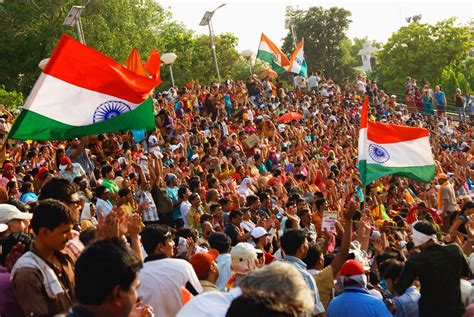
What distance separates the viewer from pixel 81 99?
8680 millimetres

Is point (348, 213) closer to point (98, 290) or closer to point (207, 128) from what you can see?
point (98, 290)

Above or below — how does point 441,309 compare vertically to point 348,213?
below

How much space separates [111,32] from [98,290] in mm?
38125

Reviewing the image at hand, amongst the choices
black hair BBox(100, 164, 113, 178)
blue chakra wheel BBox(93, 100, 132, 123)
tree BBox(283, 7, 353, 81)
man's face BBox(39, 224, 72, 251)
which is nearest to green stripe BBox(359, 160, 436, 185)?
black hair BBox(100, 164, 113, 178)

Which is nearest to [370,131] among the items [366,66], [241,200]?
[241,200]

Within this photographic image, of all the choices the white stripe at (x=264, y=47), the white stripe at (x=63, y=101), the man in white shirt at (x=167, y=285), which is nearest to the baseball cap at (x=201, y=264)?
the man in white shirt at (x=167, y=285)

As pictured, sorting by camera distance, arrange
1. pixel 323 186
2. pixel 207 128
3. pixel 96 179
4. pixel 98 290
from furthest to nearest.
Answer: pixel 207 128
pixel 323 186
pixel 96 179
pixel 98 290

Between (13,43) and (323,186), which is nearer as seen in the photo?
(323,186)

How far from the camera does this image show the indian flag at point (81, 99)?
8.20 m

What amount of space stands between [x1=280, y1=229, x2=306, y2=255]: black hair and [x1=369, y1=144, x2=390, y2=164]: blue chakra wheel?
702 cm

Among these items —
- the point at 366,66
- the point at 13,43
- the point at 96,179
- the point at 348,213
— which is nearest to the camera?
the point at 348,213

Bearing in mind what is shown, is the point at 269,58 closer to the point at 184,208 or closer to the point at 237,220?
the point at 184,208

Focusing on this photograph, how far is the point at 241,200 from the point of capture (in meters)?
13.5

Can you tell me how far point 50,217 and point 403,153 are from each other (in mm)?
9841
